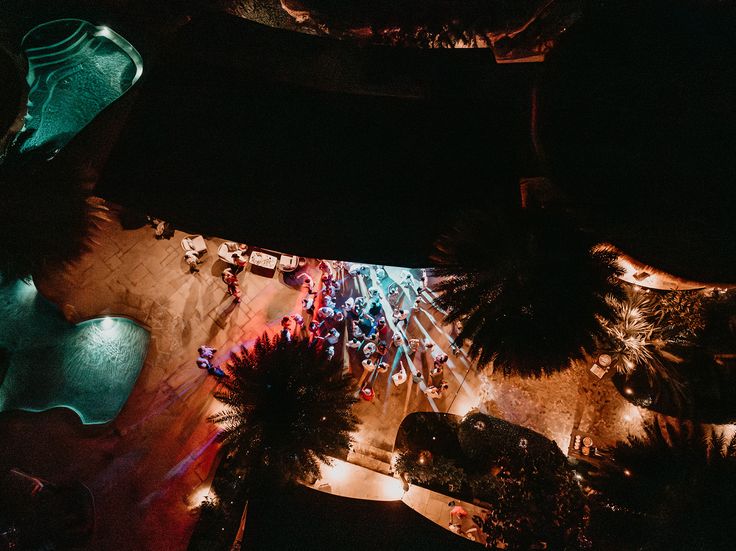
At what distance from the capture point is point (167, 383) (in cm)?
1335

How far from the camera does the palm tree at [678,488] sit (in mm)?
8875

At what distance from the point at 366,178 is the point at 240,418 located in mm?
8090

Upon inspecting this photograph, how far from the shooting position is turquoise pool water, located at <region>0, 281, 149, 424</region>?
12867 millimetres

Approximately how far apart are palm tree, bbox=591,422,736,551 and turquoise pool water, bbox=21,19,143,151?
2344cm

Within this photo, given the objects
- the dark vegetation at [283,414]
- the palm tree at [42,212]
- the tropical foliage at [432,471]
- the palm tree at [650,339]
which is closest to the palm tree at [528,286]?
the palm tree at [650,339]

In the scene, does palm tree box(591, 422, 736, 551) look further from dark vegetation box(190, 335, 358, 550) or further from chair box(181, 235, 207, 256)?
chair box(181, 235, 207, 256)

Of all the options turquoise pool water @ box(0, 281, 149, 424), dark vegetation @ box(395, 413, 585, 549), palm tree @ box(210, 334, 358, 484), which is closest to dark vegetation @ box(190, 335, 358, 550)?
palm tree @ box(210, 334, 358, 484)

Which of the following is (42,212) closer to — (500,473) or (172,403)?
(172,403)

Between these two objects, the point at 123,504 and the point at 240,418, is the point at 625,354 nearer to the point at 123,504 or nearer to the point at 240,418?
the point at 240,418

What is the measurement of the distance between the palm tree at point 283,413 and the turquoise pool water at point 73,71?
1343cm

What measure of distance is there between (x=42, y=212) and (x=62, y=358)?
5452 millimetres

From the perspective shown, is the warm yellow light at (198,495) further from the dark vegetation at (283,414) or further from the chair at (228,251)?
the chair at (228,251)

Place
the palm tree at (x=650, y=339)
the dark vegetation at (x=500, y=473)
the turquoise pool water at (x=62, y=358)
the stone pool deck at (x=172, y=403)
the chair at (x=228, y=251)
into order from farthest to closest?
the chair at (x=228, y=251), the turquoise pool water at (x=62, y=358), the stone pool deck at (x=172, y=403), the palm tree at (x=650, y=339), the dark vegetation at (x=500, y=473)

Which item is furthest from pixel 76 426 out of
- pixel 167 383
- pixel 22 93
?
pixel 22 93
